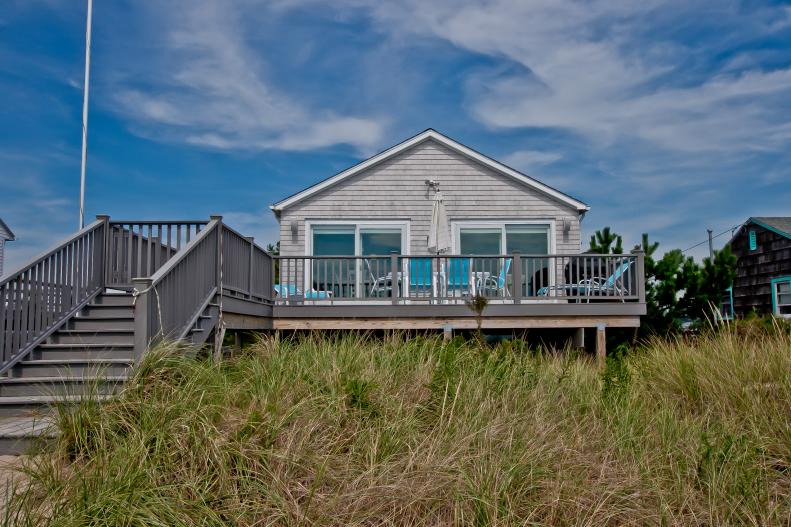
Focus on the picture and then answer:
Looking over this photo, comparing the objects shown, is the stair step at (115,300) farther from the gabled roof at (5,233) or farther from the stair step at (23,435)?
the gabled roof at (5,233)

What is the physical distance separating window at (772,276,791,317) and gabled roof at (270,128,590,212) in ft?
43.5

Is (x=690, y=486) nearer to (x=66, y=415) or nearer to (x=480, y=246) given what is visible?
(x=66, y=415)

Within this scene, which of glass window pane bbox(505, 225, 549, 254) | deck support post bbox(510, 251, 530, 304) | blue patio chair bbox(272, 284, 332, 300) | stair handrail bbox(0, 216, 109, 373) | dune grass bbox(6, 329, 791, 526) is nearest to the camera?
dune grass bbox(6, 329, 791, 526)

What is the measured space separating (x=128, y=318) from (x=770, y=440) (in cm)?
635

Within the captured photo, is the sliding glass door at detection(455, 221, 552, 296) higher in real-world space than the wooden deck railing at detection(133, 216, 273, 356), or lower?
higher

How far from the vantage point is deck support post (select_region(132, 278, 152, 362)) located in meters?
5.11

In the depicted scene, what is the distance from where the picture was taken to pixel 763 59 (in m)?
15.8

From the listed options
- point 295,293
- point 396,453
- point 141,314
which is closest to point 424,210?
point 295,293

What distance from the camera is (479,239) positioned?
13688 mm

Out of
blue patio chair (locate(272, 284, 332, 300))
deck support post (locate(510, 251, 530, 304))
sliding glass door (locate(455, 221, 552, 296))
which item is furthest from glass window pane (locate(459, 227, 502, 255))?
blue patio chair (locate(272, 284, 332, 300))

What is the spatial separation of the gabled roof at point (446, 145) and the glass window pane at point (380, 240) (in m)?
1.33

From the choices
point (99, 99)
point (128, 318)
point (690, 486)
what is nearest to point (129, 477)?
point (690, 486)

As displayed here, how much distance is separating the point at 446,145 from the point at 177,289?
9028 mm

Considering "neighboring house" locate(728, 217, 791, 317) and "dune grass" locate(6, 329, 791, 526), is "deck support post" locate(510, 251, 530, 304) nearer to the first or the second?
"dune grass" locate(6, 329, 791, 526)
